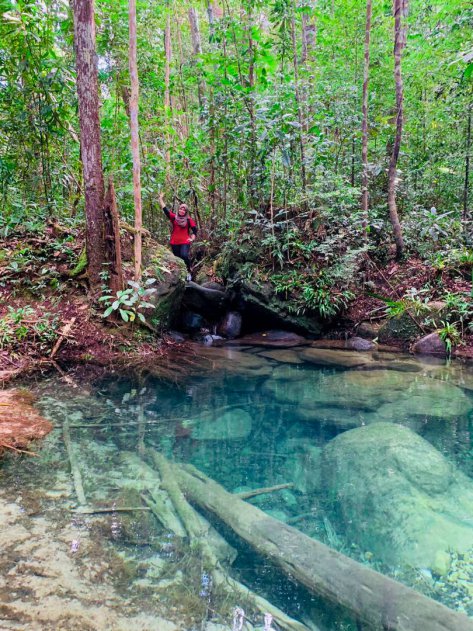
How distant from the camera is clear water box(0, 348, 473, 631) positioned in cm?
283

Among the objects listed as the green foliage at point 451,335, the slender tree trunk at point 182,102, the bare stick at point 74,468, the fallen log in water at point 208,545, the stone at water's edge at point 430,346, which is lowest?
the fallen log in water at point 208,545

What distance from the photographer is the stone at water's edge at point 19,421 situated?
171 inches

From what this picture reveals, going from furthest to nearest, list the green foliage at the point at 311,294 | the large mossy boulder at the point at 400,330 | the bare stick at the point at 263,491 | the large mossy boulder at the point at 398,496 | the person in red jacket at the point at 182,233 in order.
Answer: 1. the person in red jacket at the point at 182,233
2. the green foliage at the point at 311,294
3. the large mossy boulder at the point at 400,330
4. the bare stick at the point at 263,491
5. the large mossy boulder at the point at 398,496

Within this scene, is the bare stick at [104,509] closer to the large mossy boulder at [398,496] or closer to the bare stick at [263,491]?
the bare stick at [263,491]

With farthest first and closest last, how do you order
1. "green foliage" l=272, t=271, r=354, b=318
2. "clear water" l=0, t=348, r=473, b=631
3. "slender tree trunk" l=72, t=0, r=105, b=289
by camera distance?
1. "green foliage" l=272, t=271, r=354, b=318
2. "slender tree trunk" l=72, t=0, r=105, b=289
3. "clear water" l=0, t=348, r=473, b=631

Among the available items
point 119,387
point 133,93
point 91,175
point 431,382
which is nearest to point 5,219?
point 91,175

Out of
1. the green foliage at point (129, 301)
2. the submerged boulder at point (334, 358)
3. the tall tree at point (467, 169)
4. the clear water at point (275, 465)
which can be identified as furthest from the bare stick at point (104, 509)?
the tall tree at point (467, 169)

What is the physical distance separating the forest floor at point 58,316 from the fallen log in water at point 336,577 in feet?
14.5

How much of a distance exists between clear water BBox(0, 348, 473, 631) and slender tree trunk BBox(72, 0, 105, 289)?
2.61 m

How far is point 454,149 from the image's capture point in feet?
36.9

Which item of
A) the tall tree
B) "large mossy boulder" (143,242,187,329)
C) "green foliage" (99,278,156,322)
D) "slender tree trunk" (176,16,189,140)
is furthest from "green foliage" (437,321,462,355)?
"slender tree trunk" (176,16,189,140)

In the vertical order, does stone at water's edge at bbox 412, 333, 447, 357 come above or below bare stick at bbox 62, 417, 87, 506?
above

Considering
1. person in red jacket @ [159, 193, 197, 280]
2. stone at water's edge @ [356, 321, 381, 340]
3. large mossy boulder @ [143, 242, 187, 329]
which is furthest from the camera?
person in red jacket @ [159, 193, 197, 280]

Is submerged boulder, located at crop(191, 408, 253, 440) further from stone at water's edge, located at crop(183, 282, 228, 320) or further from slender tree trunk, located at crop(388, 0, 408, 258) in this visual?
slender tree trunk, located at crop(388, 0, 408, 258)
